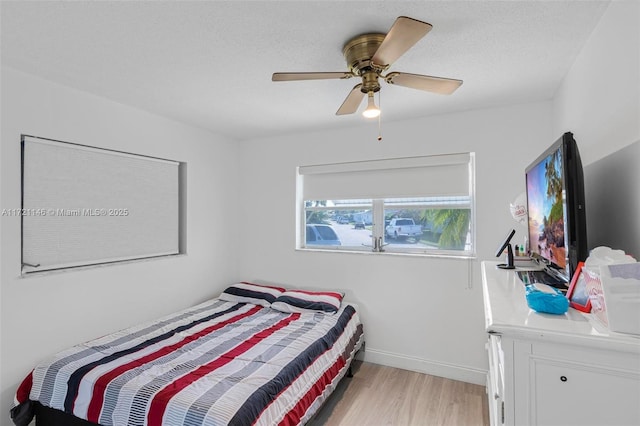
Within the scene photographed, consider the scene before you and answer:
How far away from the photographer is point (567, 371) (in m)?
0.88

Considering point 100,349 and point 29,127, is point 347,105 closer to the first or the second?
point 29,127

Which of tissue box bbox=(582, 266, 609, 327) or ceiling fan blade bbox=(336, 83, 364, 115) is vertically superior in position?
ceiling fan blade bbox=(336, 83, 364, 115)

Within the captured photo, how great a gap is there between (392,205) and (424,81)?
175cm

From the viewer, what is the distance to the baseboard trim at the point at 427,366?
284cm

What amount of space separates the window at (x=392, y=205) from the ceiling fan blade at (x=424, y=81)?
1.30m

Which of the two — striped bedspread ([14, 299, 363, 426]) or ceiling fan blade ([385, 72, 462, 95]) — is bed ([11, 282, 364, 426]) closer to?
striped bedspread ([14, 299, 363, 426])

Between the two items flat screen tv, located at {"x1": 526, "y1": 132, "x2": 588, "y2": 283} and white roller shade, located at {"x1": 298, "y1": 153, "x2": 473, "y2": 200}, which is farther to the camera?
white roller shade, located at {"x1": 298, "y1": 153, "x2": 473, "y2": 200}

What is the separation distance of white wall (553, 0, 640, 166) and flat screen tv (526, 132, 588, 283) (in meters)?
0.25

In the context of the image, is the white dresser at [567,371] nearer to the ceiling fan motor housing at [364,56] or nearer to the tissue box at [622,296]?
the tissue box at [622,296]

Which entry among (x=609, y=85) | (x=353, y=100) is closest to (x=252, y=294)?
(x=353, y=100)

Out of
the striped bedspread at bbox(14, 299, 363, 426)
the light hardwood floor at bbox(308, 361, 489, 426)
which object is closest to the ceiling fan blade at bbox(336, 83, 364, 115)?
the striped bedspread at bbox(14, 299, 363, 426)

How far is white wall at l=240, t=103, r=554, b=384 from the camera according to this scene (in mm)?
2775

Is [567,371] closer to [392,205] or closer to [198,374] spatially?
[198,374]

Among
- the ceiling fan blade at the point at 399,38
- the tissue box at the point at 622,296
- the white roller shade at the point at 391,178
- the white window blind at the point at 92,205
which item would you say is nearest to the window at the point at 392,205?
the white roller shade at the point at 391,178
